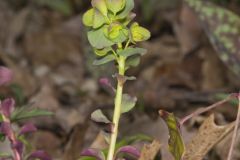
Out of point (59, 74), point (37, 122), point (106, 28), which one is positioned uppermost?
point (106, 28)

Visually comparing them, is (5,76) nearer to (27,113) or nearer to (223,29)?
(27,113)

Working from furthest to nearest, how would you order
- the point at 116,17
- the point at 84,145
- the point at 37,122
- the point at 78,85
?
the point at 78,85 → the point at 37,122 → the point at 84,145 → the point at 116,17

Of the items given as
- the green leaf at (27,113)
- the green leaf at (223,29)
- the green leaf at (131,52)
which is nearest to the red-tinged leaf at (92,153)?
the green leaf at (131,52)

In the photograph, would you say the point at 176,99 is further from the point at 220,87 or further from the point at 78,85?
the point at 78,85

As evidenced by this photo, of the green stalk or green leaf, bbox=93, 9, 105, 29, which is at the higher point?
green leaf, bbox=93, 9, 105, 29

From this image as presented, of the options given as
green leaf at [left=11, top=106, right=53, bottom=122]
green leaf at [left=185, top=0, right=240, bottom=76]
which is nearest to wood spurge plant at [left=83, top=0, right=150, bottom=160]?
green leaf at [left=11, top=106, right=53, bottom=122]

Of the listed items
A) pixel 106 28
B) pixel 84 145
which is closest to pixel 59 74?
pixel 84 145

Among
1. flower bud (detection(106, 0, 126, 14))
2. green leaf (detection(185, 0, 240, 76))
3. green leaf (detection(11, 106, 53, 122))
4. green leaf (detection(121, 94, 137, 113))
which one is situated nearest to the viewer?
flower bud (detection(106, 0, 126, 14))

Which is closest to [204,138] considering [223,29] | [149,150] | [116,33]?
[149,150]

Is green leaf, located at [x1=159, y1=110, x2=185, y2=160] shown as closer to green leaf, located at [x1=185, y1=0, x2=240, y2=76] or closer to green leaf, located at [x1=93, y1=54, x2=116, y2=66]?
green leaf, located at [x1=93, y1=54, x2=116, y2=66]
